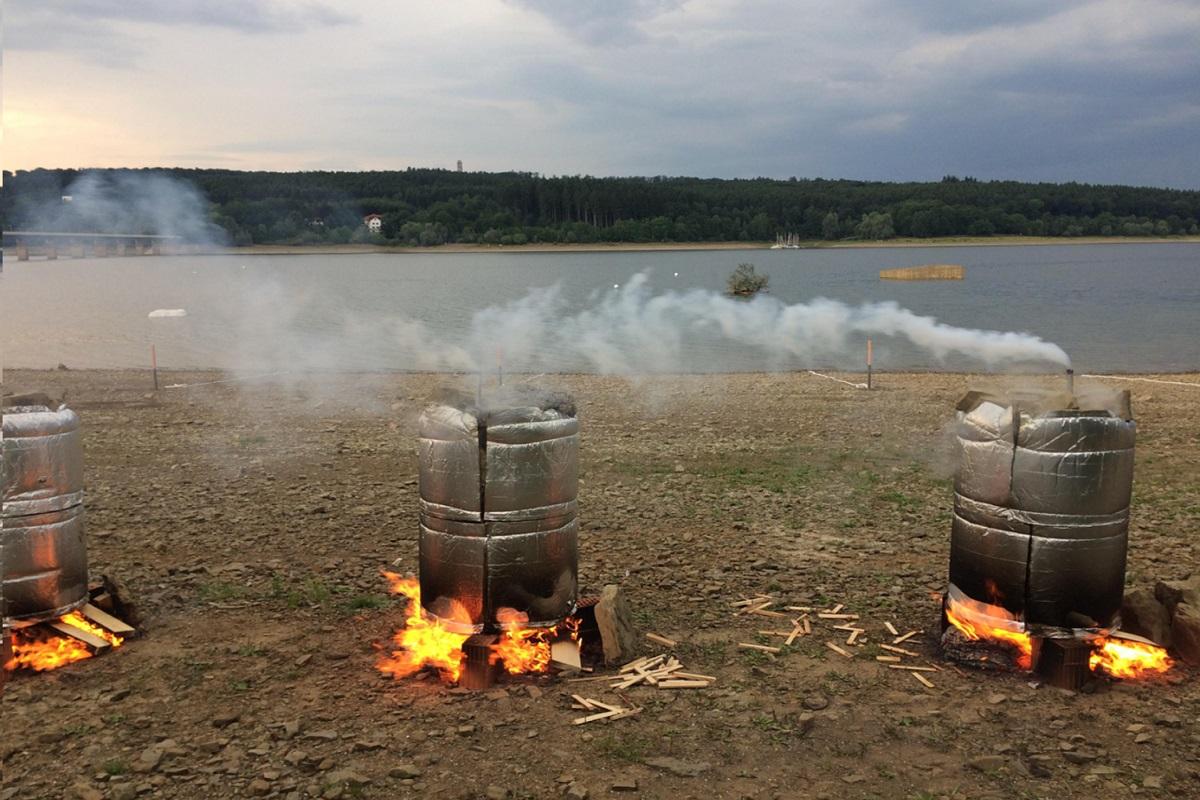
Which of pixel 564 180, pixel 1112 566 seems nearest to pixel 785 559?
pixel 1112 566

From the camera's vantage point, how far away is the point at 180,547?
38.3ft

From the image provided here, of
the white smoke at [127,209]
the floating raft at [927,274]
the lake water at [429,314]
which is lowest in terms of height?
the lake water at [429,314]

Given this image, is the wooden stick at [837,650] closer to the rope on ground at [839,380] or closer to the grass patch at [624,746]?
the grass patch at [624,746]

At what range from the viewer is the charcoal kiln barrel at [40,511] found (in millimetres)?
8273

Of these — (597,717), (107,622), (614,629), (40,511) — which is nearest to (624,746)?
(597,717)

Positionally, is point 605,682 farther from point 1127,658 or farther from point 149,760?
point 1127,658

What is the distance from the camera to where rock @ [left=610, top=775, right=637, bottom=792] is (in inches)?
255

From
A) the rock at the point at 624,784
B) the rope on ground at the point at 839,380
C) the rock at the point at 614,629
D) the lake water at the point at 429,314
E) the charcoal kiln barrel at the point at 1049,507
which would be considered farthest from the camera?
the lake water at the point at 429,314

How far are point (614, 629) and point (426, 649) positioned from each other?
1630mm

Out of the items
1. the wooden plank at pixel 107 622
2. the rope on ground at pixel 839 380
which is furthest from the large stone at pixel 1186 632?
the rope on ground at pixel 839 380

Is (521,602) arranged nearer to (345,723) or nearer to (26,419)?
(345,723)

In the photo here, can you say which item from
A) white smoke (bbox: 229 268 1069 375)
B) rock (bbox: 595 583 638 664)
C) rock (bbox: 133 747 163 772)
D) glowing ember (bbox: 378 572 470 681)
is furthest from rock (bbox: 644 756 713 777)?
white smoke (bbox: 229 268 1069 375)

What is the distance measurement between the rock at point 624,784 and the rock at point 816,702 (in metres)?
1.72

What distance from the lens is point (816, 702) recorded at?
Result: 766cm
